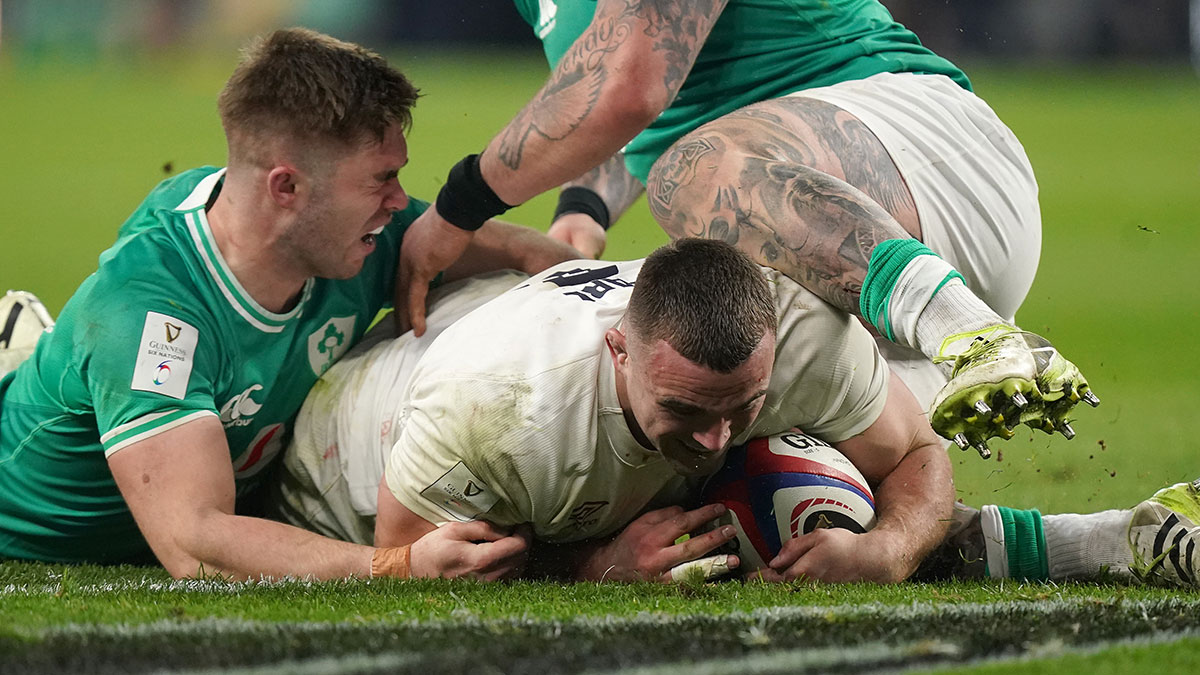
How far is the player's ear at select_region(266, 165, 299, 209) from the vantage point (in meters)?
3.41

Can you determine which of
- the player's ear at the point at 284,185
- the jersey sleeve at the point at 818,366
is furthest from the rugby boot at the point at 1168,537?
the player's ear at the point at 284,185

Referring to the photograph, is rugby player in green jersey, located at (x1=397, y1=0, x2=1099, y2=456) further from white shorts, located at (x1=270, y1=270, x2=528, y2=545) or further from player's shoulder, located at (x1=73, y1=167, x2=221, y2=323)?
player's shoulder, located at (x1=73, y1=167, x2=221, y2=323)

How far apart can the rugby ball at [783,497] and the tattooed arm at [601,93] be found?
82 centimetres

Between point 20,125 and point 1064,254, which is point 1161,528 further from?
point 20,125

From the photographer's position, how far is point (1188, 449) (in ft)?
15.8

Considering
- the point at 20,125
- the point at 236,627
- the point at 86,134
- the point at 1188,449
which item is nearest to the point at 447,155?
the point at 86,134

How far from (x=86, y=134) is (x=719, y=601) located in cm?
1526

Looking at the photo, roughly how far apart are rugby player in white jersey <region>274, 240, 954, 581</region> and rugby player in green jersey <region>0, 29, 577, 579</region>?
1.29 feet

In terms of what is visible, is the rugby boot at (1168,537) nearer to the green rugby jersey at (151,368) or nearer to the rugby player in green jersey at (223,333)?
the rugby player in green jersey at (223,333)

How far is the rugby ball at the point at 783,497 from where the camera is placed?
2994mm

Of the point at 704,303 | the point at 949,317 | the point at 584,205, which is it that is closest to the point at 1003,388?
the point at 949,317

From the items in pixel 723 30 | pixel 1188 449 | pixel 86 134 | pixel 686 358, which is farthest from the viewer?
pixel 86 134

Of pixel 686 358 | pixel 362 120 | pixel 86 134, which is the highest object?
pixel 362 120

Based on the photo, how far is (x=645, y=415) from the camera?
105 inches
